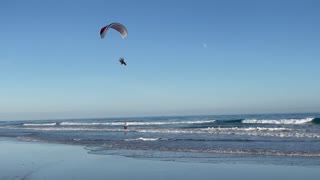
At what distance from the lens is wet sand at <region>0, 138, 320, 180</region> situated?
465 inches

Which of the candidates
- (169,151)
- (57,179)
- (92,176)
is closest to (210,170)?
(92,176)

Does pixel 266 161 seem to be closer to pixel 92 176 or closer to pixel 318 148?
pixel 318 148

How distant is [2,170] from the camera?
13258mm

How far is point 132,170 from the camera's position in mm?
Answer: 13016

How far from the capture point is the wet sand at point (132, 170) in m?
11.8

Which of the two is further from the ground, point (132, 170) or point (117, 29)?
point (117, 29)

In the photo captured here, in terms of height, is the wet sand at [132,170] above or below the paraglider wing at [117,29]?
below

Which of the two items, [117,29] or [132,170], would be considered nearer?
[132,170]

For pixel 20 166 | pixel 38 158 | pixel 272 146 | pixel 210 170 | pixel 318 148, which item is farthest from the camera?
pixel 272 146

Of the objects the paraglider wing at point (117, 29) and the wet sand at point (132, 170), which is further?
the paraglider wing at point (117, 29)

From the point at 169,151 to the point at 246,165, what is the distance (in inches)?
208

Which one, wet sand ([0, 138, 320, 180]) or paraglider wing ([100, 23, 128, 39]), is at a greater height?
paraglider wing ([100, 23, 128, 39])

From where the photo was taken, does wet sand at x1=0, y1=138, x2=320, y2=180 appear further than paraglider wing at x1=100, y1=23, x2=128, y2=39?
No

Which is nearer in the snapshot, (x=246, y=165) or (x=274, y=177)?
(x=274, y=177)
